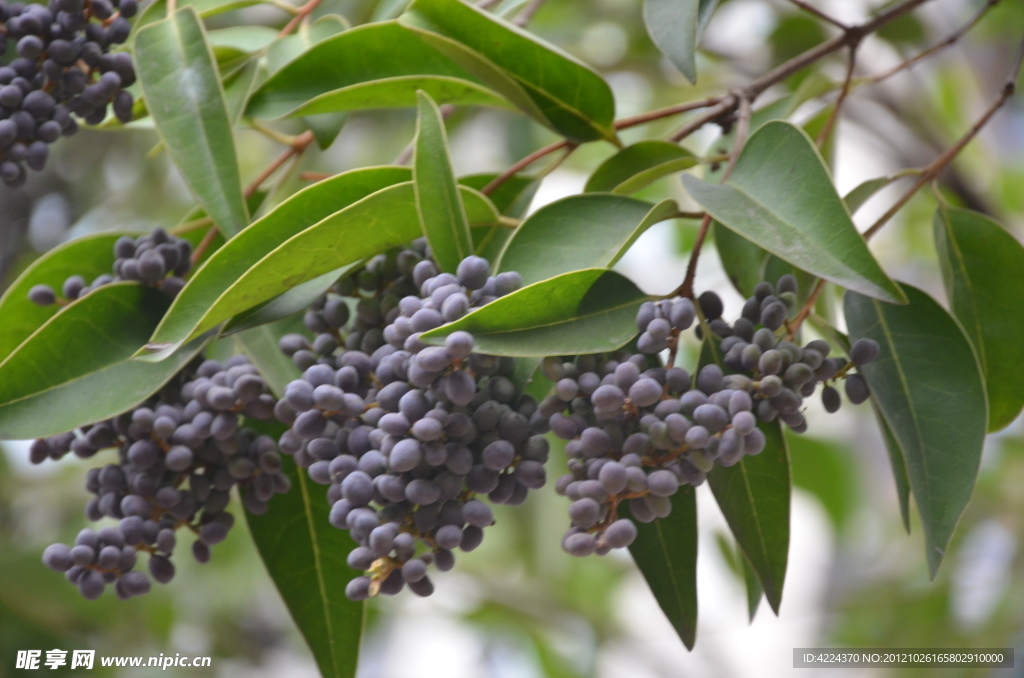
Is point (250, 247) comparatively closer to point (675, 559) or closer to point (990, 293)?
point (675, 559)

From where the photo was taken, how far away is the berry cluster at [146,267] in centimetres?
64

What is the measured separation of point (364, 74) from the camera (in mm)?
679

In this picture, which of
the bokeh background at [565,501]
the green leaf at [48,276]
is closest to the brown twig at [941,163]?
the bokeh background at [565,501]

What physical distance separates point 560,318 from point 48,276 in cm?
47

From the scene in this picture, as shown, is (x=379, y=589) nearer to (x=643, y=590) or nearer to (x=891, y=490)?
(x=643, y=590)

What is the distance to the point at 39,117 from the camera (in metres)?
0.64

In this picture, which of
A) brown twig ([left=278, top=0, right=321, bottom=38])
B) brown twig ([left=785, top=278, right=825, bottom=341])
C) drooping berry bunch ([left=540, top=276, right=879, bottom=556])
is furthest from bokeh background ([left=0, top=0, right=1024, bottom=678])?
drooping berry bunch ([left=540, top=276, right=879, bottom=556])

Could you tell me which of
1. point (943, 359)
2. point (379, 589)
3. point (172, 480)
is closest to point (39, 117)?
point (172, 480)

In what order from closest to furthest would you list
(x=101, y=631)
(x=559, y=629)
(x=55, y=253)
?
(x=55, y=253)
(x=101, y=631)
(x=559, y=629)

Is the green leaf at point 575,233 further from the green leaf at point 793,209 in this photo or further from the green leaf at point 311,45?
the green leaf at point 311,45

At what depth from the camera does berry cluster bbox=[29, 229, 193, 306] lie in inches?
25.1

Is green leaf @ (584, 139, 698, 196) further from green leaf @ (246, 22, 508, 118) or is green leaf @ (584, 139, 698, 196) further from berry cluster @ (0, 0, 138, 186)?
berry cluster @ (0, 0, 138, 186)

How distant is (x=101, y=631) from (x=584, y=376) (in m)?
1.41

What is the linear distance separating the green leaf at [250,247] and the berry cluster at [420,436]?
77mm
